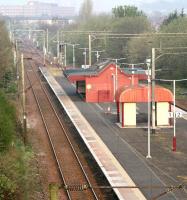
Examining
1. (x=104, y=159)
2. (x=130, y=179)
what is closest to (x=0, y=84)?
(x=104, y=159)

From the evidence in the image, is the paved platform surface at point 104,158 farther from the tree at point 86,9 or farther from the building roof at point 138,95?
the tree at point 86,9

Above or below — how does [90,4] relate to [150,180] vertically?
above

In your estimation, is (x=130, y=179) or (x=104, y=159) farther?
(x=104, y=159)

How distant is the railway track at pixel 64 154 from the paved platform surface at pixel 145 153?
2004 mm

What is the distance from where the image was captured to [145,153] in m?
29.6

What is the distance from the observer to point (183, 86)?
66.5 meters

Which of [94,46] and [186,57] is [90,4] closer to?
[94,46]

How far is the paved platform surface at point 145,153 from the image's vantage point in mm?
23719

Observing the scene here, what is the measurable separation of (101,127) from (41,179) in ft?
44.9

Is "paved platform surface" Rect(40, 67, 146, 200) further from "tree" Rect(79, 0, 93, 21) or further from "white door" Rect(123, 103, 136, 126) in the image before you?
"tree" Rect(79, 0, 93, 21)

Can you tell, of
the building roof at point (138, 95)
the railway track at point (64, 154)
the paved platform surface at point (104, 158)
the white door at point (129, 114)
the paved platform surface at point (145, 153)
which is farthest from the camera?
the white door at point (129, 114)

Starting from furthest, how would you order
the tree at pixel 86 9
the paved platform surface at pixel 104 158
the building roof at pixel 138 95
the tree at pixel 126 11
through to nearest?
the tree at pixel 86 9, the tree at pixel 126 11, the building roof at pixel 138 95, the paved platform surface at pixel 104 158

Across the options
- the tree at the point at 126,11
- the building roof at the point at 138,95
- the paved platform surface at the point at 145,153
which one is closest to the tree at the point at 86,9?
the tree at the point at 126,11

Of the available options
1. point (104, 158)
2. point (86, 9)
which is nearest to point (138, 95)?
point (104, 158)
